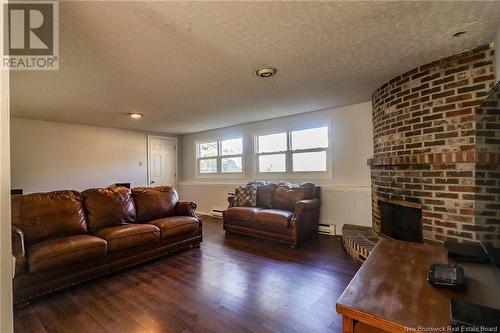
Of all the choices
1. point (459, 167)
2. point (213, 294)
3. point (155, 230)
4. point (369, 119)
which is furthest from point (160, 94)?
point (459, 167)

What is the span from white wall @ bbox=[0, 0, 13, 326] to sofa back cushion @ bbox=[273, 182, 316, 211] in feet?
11.6

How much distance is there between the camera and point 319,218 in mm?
4117

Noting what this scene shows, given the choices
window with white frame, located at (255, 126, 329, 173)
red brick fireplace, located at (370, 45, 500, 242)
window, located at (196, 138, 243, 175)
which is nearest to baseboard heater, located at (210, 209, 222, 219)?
window, located at (196, 138, 243, 175)

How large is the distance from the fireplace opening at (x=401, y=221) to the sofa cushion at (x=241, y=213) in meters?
1.82

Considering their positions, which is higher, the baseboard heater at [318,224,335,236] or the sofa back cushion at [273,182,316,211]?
the sofa back cushion at [273,182,316,211]

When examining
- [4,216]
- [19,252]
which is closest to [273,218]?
[19,252]

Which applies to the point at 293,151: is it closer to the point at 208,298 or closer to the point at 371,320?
the point at 208,298

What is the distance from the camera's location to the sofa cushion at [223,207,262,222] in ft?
12.6

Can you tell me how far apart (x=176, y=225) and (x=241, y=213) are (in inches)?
44.4

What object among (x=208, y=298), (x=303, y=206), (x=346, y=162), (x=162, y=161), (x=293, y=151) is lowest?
(x=208, y=298)

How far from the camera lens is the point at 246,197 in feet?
14.3

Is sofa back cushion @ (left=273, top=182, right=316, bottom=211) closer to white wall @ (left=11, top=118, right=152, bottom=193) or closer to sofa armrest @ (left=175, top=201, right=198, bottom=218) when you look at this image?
sofa armrest @ (left=175, top=201, right=198, bottom=218)

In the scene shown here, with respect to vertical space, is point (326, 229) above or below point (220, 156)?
below

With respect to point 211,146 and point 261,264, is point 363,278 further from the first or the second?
point 211,146
